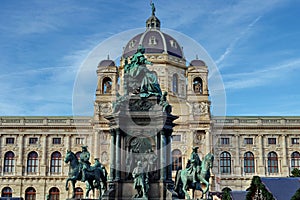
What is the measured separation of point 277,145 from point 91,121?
30850 mm

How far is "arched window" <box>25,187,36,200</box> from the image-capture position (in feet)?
232

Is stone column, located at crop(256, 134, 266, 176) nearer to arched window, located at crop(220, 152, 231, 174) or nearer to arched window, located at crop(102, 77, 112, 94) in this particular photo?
arched window, located at crop(220, 152, 231, 174)

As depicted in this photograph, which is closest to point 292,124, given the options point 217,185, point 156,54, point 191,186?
point 217,185

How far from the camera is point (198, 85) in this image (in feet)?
235

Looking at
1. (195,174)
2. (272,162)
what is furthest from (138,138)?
(272,162)

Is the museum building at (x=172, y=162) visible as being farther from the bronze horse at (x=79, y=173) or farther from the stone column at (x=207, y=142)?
the bronze horse at (x=79, y=173)

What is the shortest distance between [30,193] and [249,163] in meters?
36.4

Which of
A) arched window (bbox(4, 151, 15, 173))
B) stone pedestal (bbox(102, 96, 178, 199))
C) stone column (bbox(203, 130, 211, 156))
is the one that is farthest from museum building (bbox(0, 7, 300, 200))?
stone pedestal (bbox(102, 96, 178, 199))

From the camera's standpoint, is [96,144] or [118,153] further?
[96,144]

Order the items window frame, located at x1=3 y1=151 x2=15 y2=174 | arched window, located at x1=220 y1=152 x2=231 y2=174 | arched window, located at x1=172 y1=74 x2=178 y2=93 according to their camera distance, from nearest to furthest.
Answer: arched window, located at x1=220 y1=152 x2=231 y2=174 < window frame, located at x1=3 y1=151 x2=15 y2=174 < arched window, located at x1=172 y1=74 x2=178 y2=93

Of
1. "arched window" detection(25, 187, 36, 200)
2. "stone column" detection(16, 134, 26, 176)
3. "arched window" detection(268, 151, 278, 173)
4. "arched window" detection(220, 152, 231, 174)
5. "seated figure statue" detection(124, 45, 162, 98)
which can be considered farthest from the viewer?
"stone column" detection(16, 134, 26, 176)

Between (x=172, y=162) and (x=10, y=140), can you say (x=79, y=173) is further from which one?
(x=10, y=140)

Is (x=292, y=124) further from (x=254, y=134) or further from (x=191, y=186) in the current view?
(x=191, y=186)

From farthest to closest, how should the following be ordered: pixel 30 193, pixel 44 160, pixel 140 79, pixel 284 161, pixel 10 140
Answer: pixel 10 140
pixel 44 160
pixel 30 193
pixel 284 161
pixel 140 79
